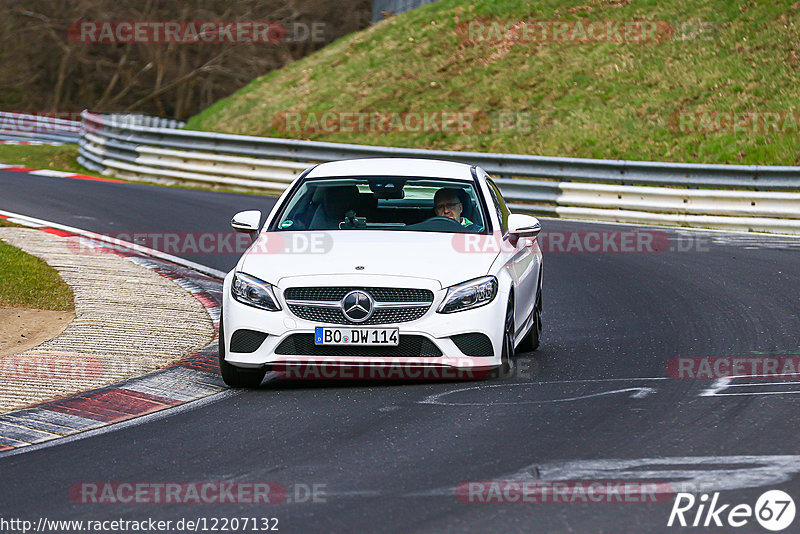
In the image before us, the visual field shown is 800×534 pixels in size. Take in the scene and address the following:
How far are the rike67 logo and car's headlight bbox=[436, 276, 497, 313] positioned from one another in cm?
286

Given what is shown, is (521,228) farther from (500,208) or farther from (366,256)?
(366,256)

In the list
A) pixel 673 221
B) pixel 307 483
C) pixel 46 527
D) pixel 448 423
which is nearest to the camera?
pixel 46 527

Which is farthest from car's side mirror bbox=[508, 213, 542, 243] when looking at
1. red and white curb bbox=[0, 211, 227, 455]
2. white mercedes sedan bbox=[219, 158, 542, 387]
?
red and white curb bbox=[0, 211, 227, 455]

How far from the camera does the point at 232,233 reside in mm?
17000

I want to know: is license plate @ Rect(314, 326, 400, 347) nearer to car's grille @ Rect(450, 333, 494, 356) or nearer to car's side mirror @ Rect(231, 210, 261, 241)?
car's grille @ Rect(450, 333, 494, 356)

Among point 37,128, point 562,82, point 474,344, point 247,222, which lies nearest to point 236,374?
point 247,222

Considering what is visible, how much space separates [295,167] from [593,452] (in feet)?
59.6

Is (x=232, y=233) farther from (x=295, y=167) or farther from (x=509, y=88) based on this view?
(x=509, y=88)

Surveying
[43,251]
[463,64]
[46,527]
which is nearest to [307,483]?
[46,527]

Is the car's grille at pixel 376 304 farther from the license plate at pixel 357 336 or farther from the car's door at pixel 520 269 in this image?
the car's door at pixel 520 269

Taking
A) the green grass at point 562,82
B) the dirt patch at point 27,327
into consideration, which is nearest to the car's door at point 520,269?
the dirt patch at point 27,327

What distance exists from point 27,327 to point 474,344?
4254mm

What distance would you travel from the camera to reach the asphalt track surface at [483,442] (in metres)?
5.21

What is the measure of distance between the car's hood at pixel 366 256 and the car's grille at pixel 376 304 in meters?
0.11
